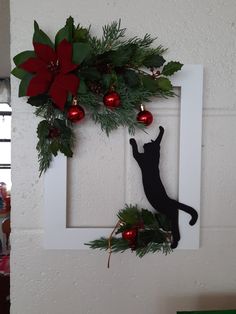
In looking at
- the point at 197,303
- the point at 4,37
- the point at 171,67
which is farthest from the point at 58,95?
the point at 4,37

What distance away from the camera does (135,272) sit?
59cm

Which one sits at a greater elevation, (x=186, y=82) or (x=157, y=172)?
(x=186, y=82)

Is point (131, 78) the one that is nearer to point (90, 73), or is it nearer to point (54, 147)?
point (90, 73)

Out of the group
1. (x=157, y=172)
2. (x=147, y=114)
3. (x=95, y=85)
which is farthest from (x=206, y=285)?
(x=95, y=85)

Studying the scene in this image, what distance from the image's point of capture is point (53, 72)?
0.51 metres

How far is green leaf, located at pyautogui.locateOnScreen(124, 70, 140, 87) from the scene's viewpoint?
20.4 inches

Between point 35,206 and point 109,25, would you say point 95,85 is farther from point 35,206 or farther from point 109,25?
point 35,206

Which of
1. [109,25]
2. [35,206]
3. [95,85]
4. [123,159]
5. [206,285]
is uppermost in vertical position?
[109,25]

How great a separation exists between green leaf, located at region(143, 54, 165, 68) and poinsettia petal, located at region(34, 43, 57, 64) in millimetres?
189

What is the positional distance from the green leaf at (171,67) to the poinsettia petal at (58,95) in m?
0.21

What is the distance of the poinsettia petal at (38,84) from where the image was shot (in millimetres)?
494

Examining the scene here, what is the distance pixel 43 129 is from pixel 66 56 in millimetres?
151

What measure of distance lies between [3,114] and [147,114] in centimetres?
241

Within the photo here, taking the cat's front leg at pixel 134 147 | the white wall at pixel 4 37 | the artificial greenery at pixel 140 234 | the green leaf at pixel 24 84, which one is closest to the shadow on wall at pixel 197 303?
the artificial greenery at pixel 140 234
